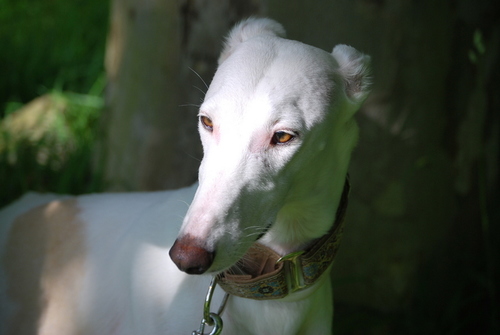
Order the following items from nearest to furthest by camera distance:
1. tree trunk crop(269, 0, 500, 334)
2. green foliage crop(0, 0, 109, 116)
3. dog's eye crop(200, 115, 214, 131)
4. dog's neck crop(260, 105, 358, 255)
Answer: dog's eye crop(200, 115, 214, 131), dog's neck crop(260, 105, 358, 255), tree trunk crop(269, 0, 500, 334), green foliage crop(0, 0, 109, 116)

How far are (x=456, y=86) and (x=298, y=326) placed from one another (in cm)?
170

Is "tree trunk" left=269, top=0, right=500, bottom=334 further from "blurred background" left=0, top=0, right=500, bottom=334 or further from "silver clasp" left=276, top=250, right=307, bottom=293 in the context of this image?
A: "silver clasp" left=276, top=250, right=307, bottom=293

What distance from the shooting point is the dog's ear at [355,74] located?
188 centimetres

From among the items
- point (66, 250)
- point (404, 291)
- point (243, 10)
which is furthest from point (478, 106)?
point (66, 250)

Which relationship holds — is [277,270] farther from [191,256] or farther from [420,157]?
[420,157]

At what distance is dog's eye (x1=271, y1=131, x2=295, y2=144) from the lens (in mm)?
1625

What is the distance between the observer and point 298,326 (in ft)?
6.29

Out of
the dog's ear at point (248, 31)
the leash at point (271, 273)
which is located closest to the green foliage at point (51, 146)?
the dog's ear at point (248, 31)

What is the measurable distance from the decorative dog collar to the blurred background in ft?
3.59

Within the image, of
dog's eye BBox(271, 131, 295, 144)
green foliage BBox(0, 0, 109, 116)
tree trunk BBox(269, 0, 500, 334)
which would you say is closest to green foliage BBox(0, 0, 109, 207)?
green foliage BBox(0, 0, 109, 116)

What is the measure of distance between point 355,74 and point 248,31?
0.44 meters

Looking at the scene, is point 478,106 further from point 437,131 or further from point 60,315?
point 60,315

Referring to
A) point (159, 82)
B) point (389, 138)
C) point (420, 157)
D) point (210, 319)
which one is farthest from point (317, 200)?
point (159, 82)

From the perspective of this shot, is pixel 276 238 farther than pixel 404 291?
No
